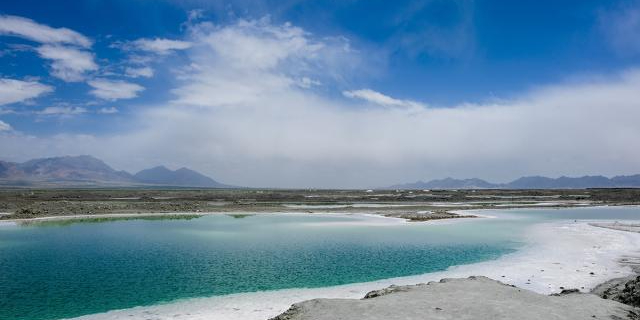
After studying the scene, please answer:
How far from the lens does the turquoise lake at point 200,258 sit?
63.7 feet

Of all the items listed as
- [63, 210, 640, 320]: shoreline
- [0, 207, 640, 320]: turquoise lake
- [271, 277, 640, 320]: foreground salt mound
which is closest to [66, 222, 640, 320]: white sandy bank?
[63, 210, 640, 320]: shoreline

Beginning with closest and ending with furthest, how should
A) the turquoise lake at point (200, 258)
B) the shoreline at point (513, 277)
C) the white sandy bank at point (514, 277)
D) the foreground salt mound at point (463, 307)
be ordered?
the foreground salt mound at point (463, 307) → the white sandy bank at point (514, 277) → the shoreline at point (513, 277) → the turquoise lake at point (200, 258)

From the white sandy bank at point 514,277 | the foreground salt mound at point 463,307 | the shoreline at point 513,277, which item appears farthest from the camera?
the shoreline at point 513,277

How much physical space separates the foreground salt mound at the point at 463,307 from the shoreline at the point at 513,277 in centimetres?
301

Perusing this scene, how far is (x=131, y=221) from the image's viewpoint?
55562 millimetres

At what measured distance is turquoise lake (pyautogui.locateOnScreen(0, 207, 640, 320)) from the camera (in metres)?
19.4

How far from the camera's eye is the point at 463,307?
14.3 m

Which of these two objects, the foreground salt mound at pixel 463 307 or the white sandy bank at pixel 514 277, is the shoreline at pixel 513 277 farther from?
the foreground salt mound at pixel 463 307

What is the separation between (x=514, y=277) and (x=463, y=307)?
9.94 metres

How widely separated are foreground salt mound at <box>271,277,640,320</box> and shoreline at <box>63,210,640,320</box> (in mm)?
3008

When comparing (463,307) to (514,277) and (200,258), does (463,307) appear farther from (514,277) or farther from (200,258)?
(200,258)

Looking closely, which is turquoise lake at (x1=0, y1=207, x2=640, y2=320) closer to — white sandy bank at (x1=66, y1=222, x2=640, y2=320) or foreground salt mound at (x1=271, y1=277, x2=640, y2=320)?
white sandy bank at (x1=66, y1=222, x2=640, y2=320)

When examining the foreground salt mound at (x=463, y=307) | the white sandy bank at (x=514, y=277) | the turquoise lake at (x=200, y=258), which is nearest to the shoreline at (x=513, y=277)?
the white sandy bank at (x=514, y=277)

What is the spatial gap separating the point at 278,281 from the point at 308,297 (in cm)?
350
